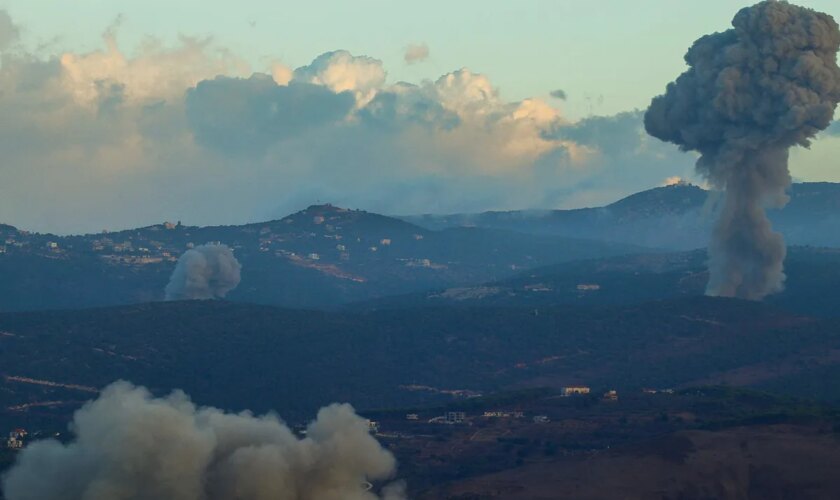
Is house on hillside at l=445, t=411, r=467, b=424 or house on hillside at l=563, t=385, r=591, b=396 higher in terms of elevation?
house on hillside at l=563, t=385, r=591, b=396

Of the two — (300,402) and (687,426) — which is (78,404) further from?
(687,426)

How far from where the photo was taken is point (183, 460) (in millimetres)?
98625

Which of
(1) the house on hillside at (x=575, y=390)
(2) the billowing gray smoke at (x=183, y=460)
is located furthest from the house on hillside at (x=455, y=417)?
(2) the billowing gray smoke at (x=183, y=460)

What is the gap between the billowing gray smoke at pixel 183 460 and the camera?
9794cm

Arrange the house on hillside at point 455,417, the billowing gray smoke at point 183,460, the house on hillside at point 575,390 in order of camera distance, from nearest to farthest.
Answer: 1. the billowing gray smoke at point 183,460
2. the house on hillside at point 455,417
3. the house on hillside at point 575,390

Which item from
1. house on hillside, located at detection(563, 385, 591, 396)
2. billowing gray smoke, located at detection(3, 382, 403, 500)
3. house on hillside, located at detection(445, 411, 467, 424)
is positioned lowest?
house on hillside, located at detection(445, 411, 467, 424)

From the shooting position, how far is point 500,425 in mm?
158875

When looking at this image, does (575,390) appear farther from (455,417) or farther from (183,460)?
(183,460)

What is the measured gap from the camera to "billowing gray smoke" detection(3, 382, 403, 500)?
3856 inches

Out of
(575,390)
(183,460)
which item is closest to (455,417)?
(575,390)

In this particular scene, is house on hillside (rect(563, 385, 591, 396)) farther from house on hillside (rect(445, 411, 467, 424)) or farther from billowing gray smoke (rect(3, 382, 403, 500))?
billowing gray smoke (rect(3, 382, 403, 500))

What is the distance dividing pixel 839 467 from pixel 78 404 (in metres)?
85.1

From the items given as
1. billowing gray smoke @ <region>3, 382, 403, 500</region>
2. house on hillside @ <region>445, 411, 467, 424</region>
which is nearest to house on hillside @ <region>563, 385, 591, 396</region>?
house on hillside @ <region>445, 411, 467, 424</region>

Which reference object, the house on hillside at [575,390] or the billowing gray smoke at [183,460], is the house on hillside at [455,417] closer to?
the house on hillside at [575,390]
